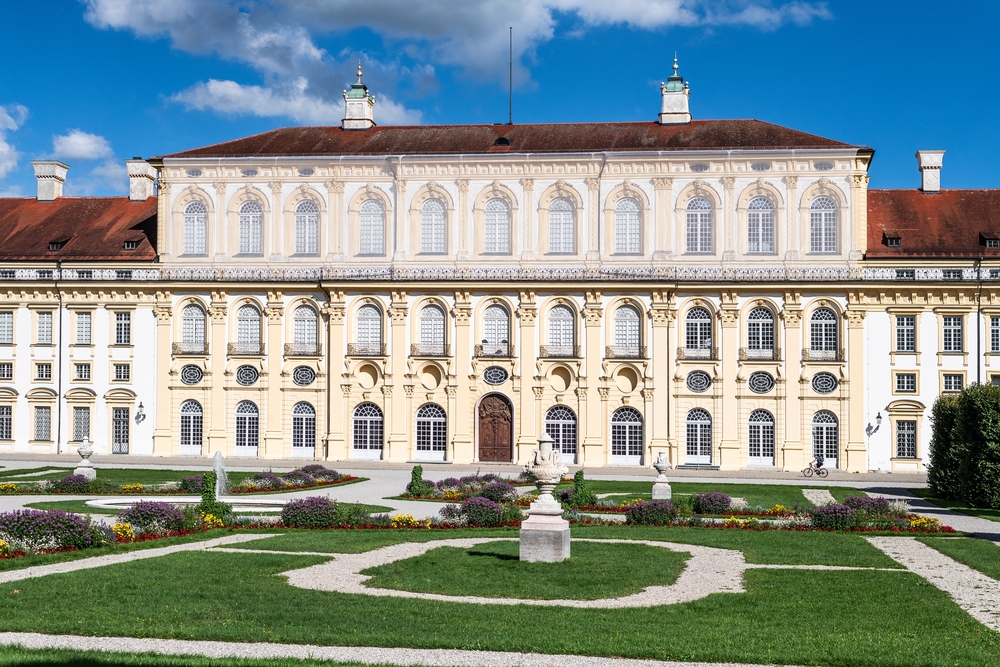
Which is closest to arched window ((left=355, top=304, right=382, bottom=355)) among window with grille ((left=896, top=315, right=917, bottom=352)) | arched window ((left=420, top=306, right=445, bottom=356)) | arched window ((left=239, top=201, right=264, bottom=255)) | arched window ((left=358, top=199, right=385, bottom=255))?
arched window ((left=420, top=306, right=445, bottom=356))

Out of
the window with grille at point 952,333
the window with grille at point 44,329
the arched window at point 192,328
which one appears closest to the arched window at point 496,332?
the arched window at point 192,328

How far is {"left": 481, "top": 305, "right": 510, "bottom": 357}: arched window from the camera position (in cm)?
5622

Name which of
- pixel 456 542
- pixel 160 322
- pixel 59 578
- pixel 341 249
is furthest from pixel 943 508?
pixel 160 322

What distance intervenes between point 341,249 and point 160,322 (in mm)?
9871

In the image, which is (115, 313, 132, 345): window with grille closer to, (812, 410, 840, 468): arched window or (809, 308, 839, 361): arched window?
(809, 308, 839, 361): arched window

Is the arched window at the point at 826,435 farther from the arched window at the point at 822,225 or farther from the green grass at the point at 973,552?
the green grass at the point at 973,552

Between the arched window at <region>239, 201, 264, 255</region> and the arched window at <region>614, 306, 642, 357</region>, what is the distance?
61.0 ft

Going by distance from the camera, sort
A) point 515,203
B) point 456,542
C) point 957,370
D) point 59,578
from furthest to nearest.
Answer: point 515,203 → point 957,370 → point 456,542 → point 59,578

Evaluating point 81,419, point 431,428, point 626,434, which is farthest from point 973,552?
point 81,419

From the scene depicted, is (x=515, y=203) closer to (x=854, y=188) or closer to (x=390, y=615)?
(x=854, y=188)

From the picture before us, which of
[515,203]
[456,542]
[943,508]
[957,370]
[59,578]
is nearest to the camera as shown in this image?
[59,578]

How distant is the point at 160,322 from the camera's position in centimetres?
5812

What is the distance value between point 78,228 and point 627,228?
2930 cm

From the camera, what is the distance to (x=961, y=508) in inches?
1405
